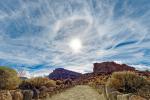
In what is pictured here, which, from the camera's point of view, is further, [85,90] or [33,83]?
[33,83]

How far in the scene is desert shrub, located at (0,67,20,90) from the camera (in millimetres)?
35469

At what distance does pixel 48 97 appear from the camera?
28719mm

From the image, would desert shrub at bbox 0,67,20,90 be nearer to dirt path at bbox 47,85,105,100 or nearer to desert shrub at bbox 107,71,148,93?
dirt path at bbox 47,85,105,100

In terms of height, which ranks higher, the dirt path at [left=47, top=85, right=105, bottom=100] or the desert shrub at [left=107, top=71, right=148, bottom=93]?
the desert shrub at [left=107, top=71, right=148, bottom=93]

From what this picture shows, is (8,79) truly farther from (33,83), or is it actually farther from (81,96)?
(81,96)

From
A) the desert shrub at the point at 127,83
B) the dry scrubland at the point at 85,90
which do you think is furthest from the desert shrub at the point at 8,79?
the desert shrub at the point at 127,83

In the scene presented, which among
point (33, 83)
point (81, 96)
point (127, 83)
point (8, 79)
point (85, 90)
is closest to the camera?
point (81, 96)

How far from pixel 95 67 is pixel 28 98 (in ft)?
241

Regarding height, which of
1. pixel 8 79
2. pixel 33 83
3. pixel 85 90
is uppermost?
pixel 8 79

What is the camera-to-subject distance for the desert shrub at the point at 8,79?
35.5 metres

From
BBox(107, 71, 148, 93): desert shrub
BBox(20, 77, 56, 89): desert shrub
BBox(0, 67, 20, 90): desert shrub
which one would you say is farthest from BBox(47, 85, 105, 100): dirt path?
BBox(20, 77, 56, 89): desert shrub

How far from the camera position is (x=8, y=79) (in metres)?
36.2

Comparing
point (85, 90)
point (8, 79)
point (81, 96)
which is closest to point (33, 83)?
point (8, 79)

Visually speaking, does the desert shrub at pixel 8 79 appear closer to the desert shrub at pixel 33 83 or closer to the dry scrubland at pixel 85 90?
the dry scrubland at pixel 85 90
